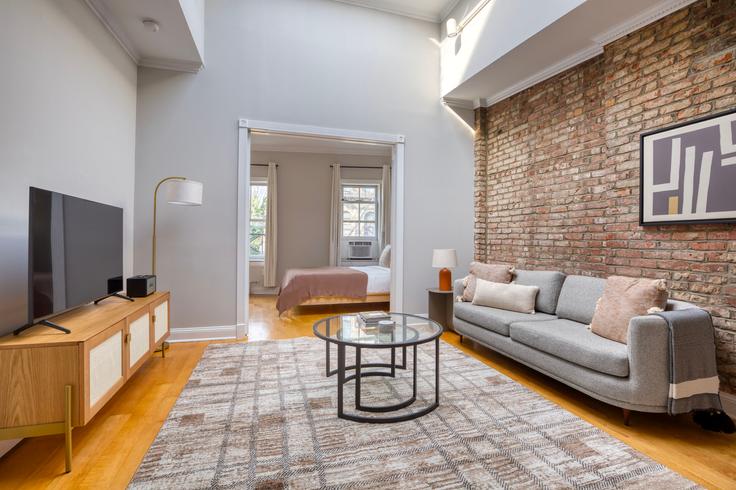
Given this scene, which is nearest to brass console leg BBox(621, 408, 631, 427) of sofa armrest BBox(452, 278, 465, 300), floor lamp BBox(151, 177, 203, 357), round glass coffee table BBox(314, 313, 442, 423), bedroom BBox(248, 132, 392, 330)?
round glass coffee table BBox(314, 313, 442, 423)

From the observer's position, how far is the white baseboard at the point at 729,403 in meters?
2.23

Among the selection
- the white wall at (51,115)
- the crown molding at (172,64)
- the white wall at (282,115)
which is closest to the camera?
the white wall at (51,115)

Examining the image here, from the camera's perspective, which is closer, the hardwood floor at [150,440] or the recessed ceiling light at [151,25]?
the hardwood floor at [150,440]

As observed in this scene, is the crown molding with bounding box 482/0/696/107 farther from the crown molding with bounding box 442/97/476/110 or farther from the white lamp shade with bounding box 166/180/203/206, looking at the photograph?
the white lamp shade with bounding box 166/180/203/206

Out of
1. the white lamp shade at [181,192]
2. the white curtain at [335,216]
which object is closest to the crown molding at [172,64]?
the white lamp shade at [181,192]

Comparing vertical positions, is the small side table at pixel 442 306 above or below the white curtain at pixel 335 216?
below

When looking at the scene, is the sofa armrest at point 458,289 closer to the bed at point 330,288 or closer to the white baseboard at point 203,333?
the bed at point 330,288

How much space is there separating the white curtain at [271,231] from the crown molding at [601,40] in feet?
14.1

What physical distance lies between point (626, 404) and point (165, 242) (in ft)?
13.1

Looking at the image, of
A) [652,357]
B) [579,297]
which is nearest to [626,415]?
[652,357]

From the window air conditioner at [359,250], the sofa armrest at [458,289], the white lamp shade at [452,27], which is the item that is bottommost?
the sofa armrest at [458,289]

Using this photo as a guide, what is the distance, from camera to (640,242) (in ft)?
9.23

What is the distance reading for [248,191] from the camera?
3951mm

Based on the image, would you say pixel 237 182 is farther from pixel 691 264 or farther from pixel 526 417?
pixel 691 264
